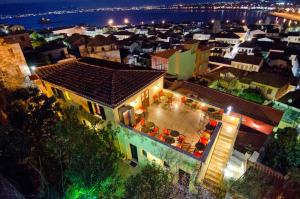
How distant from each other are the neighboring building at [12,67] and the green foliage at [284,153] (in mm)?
25237

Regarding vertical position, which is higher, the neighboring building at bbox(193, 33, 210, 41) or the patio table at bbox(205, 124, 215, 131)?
the patio table at bbox(205, 124, 215, 131)

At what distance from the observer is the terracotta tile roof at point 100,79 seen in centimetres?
1388

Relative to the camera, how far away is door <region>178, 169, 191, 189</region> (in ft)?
35.2

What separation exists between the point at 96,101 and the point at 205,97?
14.3 metres

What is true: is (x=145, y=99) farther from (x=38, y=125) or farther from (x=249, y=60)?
(x=249, y=60)

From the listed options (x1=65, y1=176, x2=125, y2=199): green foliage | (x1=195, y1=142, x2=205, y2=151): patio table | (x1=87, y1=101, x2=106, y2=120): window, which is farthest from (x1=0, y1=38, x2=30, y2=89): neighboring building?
(x1=195, y1=142, x2=205, y2=151): patio table

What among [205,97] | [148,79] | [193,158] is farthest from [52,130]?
[205,97]

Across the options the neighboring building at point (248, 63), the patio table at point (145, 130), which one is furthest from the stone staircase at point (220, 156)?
the neighboring building at point (248, 63)

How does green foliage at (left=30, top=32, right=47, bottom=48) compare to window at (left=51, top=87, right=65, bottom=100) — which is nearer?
window at (left=51, top=87, right=65, bottom=100)

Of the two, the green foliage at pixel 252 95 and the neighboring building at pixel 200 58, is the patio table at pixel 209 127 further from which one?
the neighboring building at pixel 200 58

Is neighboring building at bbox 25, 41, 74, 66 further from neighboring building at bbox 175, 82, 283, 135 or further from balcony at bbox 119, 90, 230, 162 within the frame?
neighboring building at bbox 175, 82, 283, 135

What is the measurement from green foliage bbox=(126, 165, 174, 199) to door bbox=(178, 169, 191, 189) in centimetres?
155

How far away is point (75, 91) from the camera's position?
591 inches

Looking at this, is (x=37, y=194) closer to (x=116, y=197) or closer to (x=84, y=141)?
(x=84, y=141)
